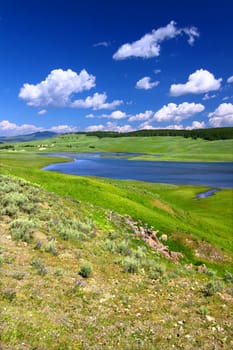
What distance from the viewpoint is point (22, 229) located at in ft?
48.4

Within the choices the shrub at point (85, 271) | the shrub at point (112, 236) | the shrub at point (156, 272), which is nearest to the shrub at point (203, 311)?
the shrub at point (156, 272)

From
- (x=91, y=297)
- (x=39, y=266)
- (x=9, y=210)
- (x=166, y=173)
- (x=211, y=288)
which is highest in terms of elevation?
(x=9, y=210)

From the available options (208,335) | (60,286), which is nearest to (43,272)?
(60,286)

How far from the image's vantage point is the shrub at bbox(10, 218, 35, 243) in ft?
46.8

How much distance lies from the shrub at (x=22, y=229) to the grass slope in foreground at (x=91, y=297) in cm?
5

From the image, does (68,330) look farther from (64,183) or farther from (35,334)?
(64,183)

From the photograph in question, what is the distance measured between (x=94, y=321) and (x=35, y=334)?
72.5 inches

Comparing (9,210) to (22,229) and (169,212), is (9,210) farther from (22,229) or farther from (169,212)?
(169,212)

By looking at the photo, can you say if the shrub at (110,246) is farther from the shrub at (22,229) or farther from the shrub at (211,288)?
the shrub at (211,288)

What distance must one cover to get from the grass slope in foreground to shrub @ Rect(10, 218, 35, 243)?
0.15 feet

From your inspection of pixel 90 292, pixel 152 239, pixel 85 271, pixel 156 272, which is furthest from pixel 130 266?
pixel 152 239

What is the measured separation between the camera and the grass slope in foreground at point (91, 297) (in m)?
8.46

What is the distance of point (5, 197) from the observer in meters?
19.3

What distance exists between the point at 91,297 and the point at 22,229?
5.58 metres
